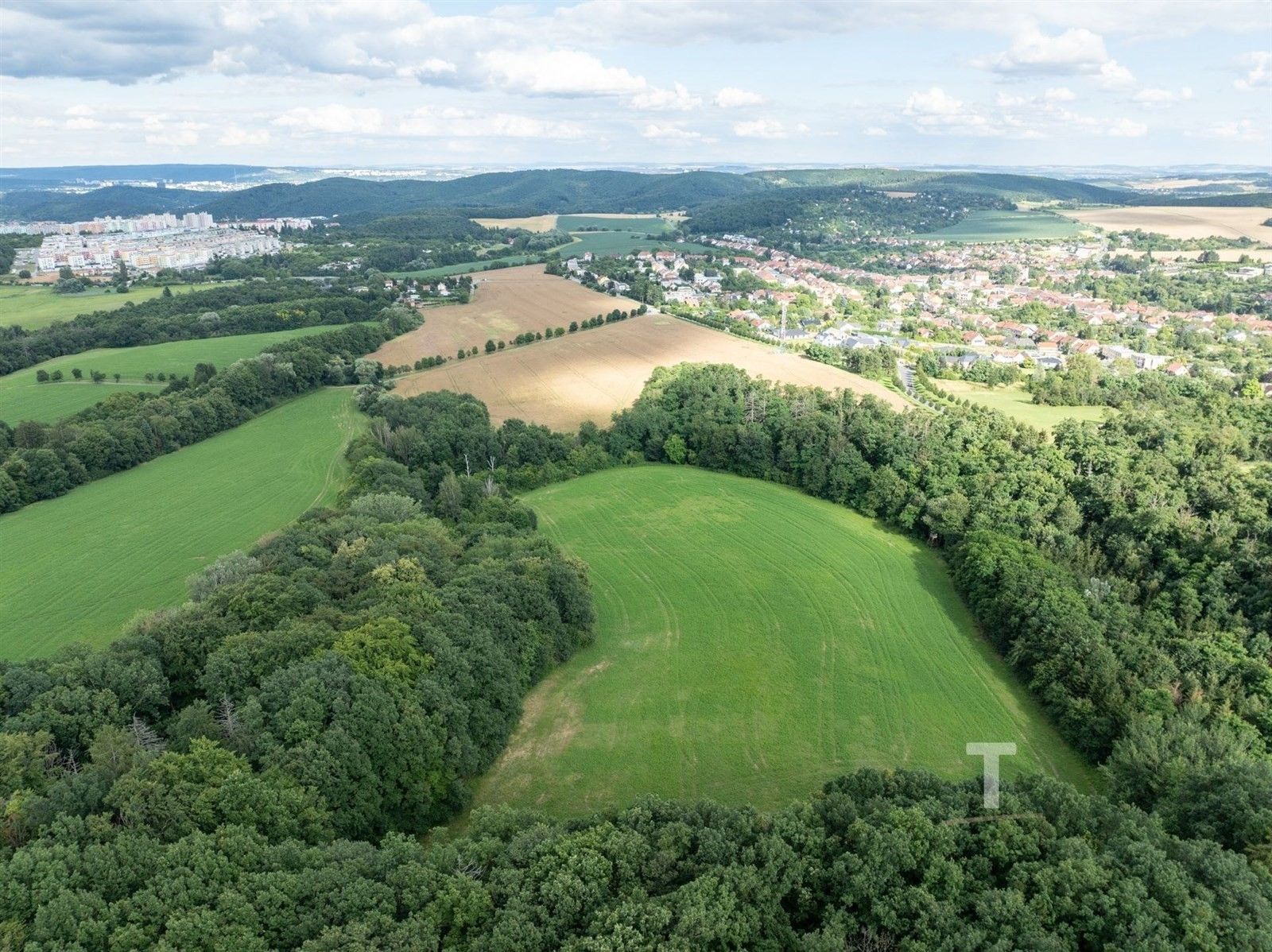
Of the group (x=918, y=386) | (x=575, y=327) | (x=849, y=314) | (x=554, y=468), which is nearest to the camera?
(x=554, y=468)

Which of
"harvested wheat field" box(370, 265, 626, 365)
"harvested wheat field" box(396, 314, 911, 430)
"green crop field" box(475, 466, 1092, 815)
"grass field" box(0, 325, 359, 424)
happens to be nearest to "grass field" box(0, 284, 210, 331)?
"grass field" box(0, 325, 359, 424)

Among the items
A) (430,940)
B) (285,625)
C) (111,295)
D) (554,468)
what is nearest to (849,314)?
(554,468)

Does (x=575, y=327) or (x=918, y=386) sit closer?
(x=918, y=386)

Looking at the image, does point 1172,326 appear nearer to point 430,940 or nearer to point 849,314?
point 849,314

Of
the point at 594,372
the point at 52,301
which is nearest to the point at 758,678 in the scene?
the point at 594,372

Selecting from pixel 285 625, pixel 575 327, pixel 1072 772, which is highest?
pixel 575 327

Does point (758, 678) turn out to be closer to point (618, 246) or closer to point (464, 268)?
point (464, 268)
